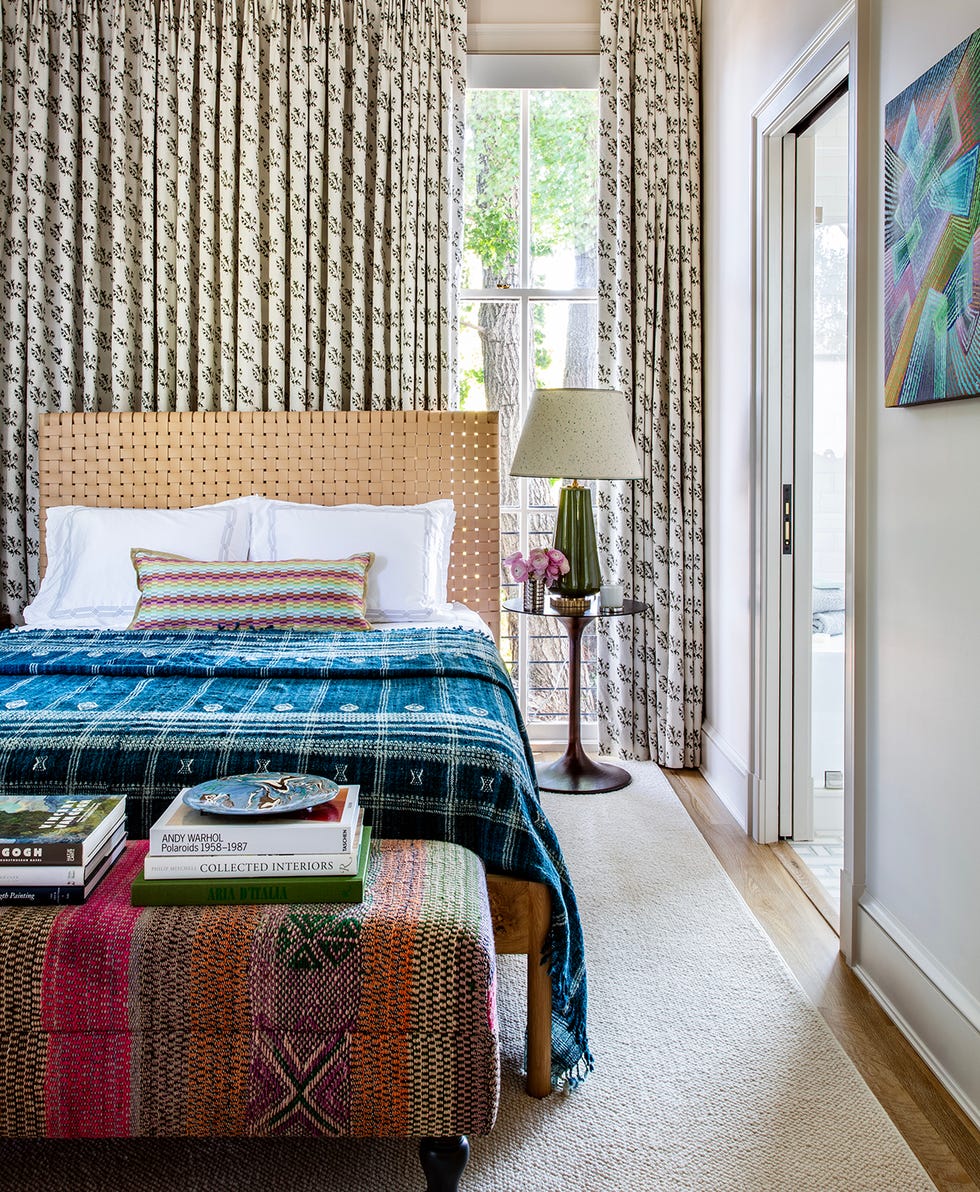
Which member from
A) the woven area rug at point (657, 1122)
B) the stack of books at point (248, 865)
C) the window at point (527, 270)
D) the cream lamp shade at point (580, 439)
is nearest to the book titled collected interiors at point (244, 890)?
the stack of books at point (248, 865)

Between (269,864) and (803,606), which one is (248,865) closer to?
(269,864)

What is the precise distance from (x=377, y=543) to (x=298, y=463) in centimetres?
63

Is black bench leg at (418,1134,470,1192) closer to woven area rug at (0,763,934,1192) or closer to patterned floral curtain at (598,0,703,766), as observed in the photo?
woven area rug at (0,763,934,1192)

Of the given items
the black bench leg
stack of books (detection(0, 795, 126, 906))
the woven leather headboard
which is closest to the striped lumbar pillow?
the woven leather headboard

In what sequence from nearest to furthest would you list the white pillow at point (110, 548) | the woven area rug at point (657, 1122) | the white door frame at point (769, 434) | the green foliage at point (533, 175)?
the woven area rug at point (657, 1122) < the white door frame at point (769, 434) < the white pillow at point (110, 548) < the green foliage at point (533, 175)

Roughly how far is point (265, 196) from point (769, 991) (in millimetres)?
3112

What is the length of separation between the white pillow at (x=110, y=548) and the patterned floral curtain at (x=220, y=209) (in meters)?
0.46

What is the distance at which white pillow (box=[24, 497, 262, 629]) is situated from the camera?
11.1 ft

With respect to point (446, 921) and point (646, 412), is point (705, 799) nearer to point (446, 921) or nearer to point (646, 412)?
point (646, 412)

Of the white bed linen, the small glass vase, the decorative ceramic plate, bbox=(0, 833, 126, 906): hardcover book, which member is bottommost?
bbox=(0, 833, 126, 906): hardcover book

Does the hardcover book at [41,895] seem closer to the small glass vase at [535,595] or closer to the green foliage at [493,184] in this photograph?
the small glass vase at [535,595]

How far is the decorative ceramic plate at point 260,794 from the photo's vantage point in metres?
1.68

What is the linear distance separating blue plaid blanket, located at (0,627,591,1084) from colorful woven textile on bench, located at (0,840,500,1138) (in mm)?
418

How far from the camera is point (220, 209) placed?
386 cm
